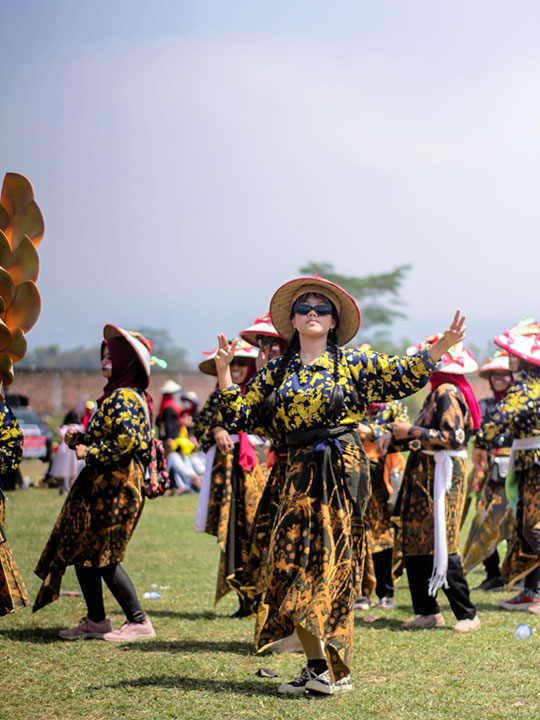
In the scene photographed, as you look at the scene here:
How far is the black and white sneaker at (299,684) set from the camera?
16.5 feet

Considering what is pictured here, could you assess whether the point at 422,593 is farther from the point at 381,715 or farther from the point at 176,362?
the point at 176,362

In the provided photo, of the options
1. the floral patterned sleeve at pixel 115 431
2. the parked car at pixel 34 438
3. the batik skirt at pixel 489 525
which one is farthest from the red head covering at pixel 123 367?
the parked car at pixel 34 438

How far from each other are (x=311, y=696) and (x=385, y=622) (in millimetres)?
2315

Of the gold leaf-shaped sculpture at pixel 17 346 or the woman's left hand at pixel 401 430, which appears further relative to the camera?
the woman's left hand at pixel 401 430

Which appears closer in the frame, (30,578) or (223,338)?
(223,338)

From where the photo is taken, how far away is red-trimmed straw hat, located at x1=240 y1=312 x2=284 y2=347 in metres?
7.14

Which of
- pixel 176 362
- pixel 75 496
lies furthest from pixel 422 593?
pixel 176 362

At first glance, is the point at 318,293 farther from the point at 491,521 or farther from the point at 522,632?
the point at 491,521

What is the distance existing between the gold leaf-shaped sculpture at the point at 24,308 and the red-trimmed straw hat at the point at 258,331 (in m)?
3.29

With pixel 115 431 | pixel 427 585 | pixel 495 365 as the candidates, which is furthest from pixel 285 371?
pixel 495 365

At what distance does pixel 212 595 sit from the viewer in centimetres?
827

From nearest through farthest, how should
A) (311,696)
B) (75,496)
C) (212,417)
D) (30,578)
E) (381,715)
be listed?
(381,715) → (311,696) → (75,496) → (212,417) → (30,578)

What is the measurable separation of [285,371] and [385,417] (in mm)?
2624

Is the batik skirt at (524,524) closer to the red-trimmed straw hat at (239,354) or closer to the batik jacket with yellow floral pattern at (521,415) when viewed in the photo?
the batik jacket with yellow floral pattern at (521,415)
